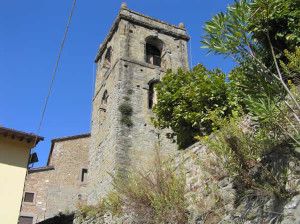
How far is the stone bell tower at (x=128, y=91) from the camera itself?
12.4 m

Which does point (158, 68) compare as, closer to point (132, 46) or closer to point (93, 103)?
point (132, 46)

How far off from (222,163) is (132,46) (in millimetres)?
11439

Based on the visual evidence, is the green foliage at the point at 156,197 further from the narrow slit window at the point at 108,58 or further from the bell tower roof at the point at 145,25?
the narrow slit window at the point at 108,58

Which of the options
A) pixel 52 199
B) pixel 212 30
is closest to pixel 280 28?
pixel 212 30

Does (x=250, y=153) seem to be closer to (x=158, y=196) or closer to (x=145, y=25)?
(x=158, y=196)

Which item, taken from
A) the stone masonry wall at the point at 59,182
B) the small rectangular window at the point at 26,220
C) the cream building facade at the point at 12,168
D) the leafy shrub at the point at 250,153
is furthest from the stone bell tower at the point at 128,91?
the leafy shrub at the point at 250,153

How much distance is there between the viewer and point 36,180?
18.4 m

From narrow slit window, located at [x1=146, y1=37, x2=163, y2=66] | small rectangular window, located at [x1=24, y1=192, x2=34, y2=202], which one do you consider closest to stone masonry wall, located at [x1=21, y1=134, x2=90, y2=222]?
small rectangular window, located at [x1=24, y1=192, x2=34, y2=202]

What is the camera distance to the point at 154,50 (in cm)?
1722

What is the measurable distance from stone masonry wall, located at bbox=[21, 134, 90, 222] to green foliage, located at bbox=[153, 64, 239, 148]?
9308 millimetres

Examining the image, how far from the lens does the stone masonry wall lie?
1770 cm

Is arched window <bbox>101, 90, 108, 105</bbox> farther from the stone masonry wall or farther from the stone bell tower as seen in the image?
the stone masonry wall

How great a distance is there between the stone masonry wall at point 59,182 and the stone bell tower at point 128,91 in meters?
4.63

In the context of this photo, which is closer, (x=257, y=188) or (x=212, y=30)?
(x=257, y=188)
